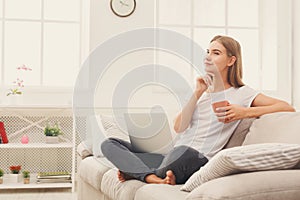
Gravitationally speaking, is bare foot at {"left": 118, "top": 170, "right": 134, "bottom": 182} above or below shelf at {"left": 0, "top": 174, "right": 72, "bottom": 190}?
above

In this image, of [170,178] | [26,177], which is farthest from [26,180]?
[170,178]

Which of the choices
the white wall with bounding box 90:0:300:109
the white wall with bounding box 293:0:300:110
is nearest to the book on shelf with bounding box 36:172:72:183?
the white wall with bounding box 90:0:300:109

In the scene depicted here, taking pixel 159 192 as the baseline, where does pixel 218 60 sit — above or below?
above

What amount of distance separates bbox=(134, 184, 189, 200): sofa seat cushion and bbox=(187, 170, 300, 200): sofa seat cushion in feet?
0.76

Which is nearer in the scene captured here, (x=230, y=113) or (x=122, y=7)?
(x=230, y=113)

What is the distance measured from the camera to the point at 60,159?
15.5 feet

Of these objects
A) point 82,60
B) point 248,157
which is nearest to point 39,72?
point 82,60

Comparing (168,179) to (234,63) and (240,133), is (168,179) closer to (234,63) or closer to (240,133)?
(240,133)

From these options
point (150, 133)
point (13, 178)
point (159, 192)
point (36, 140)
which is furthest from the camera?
point (36, 140)

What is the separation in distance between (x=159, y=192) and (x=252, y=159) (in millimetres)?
423

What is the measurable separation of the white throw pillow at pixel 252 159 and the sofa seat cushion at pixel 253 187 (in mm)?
37

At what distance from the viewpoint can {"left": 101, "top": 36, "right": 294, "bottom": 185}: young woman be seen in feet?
7.28

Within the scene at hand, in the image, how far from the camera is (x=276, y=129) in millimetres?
2168

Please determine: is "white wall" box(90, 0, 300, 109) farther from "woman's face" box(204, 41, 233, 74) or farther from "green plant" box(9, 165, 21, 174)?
"woman's face" box(204, 41, 233, 74)
